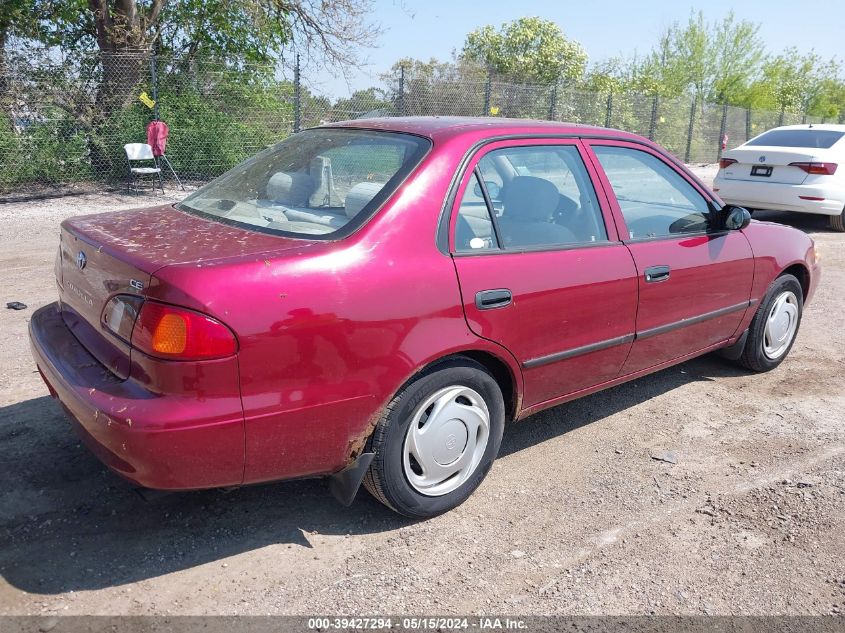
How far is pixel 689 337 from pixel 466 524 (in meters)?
1.88

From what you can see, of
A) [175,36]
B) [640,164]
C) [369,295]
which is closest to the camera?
[369,295]

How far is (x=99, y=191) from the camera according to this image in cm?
1320

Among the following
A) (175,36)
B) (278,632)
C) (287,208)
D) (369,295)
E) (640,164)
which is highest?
(175,36)

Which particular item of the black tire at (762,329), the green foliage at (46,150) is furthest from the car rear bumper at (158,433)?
the green foliage at (46,150)

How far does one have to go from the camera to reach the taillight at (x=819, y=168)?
1028 cm

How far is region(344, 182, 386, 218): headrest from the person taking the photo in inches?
117

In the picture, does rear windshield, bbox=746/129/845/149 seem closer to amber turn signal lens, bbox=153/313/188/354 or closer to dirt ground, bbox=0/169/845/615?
dirt ground, bbox=0/169/845/615

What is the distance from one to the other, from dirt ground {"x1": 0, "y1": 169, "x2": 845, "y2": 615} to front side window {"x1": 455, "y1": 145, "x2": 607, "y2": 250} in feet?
3.78

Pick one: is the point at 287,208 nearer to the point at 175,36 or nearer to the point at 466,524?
the point at 466,524

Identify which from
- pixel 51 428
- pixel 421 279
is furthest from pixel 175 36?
pixel 421 279

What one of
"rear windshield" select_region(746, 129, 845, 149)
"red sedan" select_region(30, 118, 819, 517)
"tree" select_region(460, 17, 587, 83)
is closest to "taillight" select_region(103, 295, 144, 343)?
"red sedan" select_region(30, 118, 819, 517)

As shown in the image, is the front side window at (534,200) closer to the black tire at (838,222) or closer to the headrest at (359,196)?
the headrest at (359,196)

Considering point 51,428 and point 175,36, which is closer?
point 51,428

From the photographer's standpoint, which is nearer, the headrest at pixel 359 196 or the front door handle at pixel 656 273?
the headrest at pixel 359 196
